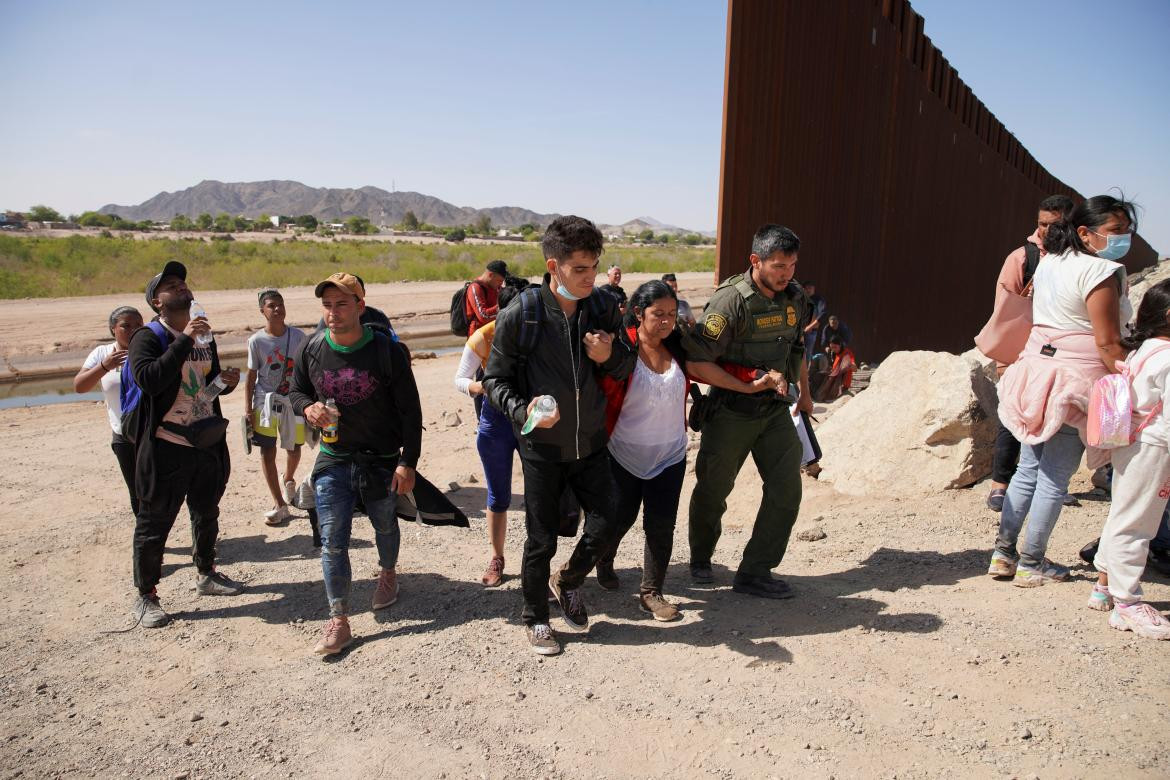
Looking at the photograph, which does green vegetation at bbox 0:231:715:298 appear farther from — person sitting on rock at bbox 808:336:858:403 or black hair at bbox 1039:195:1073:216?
black hair at bbox 1039:195:1073:216

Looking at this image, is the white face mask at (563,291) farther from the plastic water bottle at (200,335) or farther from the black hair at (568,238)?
the plastic water bottle at (200,335)

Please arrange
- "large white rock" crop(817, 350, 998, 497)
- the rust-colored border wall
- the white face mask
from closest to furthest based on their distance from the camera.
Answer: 1. the white face mask
2. "large white rock" crop(817, 350, 998, 497)
3. the rust-colored border wall

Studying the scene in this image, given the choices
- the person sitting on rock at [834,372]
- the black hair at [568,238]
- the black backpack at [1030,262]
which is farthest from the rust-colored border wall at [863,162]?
the black hair at [568,238]

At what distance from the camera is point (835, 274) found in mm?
10695

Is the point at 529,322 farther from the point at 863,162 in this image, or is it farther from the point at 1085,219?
the point at 863,162

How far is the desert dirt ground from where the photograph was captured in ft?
10.4

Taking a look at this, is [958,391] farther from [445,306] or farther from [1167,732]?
Result: [445,306]

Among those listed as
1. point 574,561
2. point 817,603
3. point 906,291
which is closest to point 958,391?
point 817,603

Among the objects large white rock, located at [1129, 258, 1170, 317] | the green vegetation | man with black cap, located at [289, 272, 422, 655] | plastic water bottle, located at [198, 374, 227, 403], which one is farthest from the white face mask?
the green vegetation

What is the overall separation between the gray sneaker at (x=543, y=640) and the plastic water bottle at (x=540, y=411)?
45.0 inches

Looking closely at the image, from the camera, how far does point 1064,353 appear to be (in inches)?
162

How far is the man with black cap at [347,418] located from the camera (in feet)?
13.5

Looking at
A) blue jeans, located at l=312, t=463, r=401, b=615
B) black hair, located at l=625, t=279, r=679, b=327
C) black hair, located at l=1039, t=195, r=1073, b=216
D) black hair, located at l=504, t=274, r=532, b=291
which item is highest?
black hair, located at l=1039, t=195, r=1073, b=216

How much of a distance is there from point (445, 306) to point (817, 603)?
23.9 m
